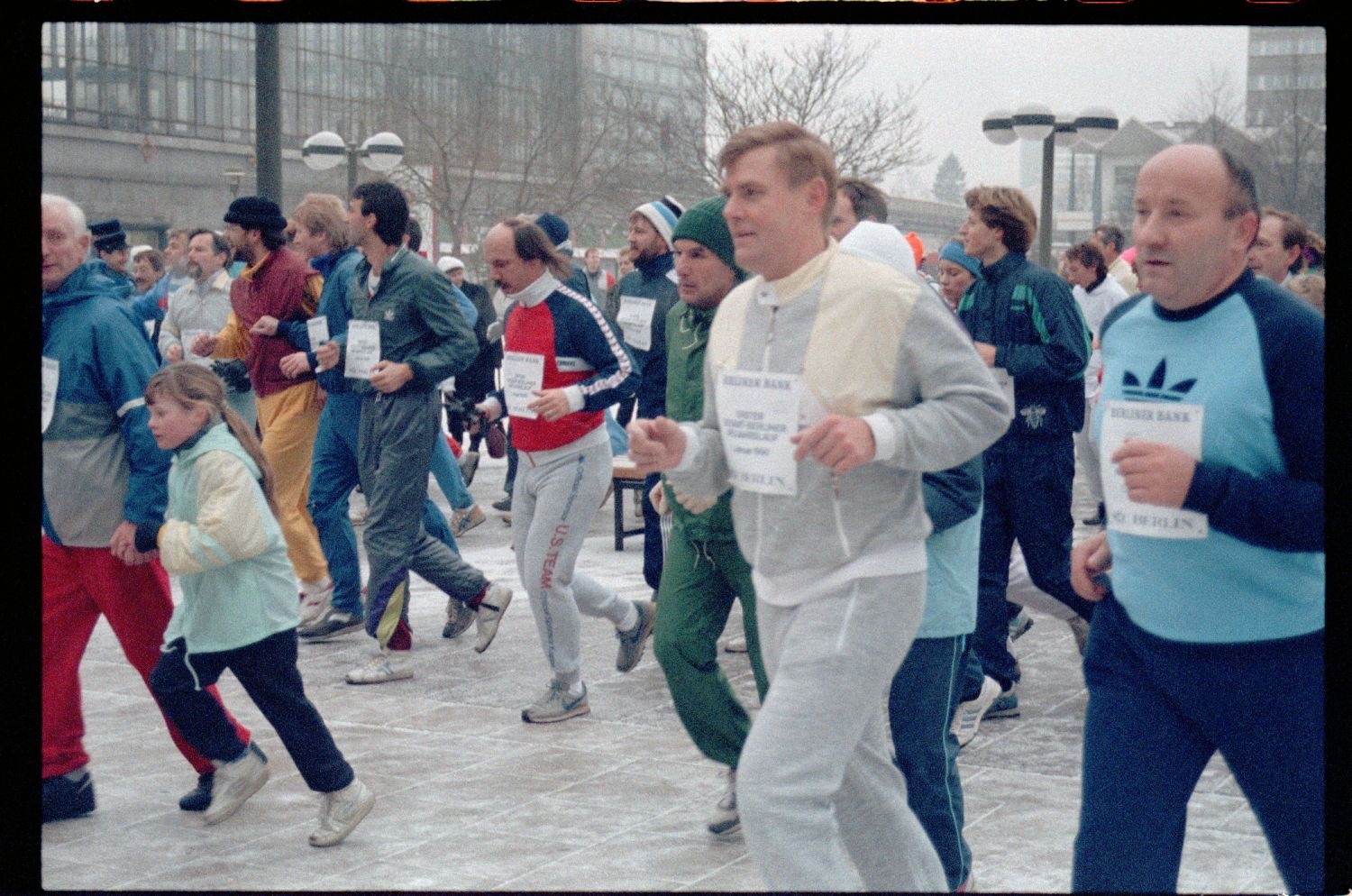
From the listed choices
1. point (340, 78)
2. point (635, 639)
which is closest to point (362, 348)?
point (635, 639)

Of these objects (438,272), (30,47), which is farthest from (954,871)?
(438,272)

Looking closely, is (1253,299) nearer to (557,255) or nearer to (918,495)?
(918,495)

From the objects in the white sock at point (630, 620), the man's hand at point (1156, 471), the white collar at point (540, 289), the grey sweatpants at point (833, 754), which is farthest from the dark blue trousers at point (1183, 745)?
the white sock at point (630, 620)

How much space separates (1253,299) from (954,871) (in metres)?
1.83

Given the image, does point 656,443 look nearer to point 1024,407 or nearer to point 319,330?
point 1024,407

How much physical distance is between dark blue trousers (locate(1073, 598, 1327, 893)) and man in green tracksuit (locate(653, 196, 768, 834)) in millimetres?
1747

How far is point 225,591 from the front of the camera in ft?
17.3

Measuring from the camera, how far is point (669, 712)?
278 inches

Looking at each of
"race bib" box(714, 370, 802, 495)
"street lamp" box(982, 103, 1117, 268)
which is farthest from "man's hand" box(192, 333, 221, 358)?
"street lamp" box(982, 103, 1117, 268)

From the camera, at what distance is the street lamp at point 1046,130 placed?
709 inches

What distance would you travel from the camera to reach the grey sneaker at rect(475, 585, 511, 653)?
26.8 feet

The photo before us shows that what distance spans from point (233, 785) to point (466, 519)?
21.8 feet

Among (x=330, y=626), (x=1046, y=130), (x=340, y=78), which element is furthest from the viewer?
(x=340, y=78)

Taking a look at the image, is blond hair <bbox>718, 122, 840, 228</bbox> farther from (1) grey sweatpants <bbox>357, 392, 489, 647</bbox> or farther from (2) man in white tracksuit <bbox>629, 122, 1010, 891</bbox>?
(1) grey sweatpants <bbox>357, 392, 489, 647</bbox>
